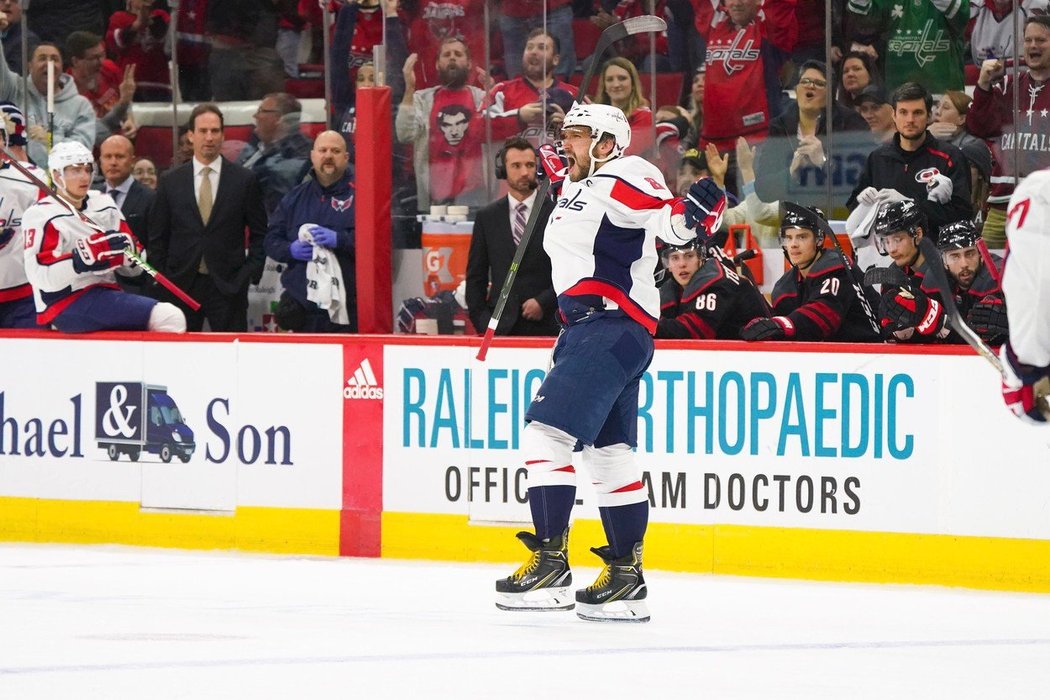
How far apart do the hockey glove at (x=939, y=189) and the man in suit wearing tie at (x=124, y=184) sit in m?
3.97

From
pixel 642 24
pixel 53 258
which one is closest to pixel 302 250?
pixel 53 258

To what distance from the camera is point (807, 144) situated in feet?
26.7

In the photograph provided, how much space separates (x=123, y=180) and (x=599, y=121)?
4.09m

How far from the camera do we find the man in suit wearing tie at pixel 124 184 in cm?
919

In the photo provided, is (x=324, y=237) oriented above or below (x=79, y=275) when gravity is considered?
above

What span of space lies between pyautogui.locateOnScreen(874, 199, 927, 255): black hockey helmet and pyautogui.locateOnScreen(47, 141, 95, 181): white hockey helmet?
369cm

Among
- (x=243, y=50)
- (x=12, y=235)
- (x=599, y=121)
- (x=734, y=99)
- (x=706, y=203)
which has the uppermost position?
(x=243, y=50)

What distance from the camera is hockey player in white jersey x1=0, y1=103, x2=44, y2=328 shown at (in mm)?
8641

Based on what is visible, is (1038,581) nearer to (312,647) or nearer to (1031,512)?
(1031,512)

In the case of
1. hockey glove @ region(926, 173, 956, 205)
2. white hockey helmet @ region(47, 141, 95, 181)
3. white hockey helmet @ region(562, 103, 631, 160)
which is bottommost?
hockey glove @ region(926, 173, 956, 205)

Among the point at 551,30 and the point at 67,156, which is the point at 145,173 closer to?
the point at 67,156

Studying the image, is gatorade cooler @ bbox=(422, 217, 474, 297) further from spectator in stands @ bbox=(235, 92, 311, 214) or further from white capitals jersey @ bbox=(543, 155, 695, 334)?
white capitals jersey @ bbox=(543, 155, 695, 334)

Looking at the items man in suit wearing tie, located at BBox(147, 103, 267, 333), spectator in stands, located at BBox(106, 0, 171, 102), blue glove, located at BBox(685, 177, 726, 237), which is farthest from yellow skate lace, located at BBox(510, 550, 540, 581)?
spectator in stands, located at BBox(106, 0, 171, 102)

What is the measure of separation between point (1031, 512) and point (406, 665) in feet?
9.12
